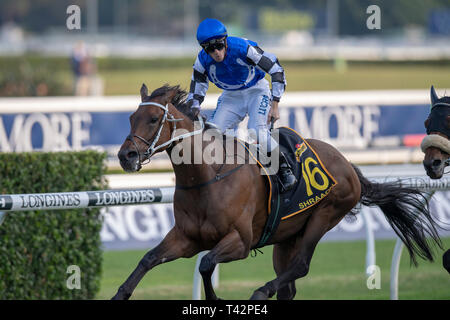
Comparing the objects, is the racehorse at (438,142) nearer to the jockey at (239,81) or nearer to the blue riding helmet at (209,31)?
the jockey at (239,81)

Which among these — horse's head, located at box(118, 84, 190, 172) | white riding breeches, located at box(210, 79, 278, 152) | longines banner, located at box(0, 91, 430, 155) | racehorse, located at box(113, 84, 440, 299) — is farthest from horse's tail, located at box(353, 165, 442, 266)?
longines banner, located at box(0, 91, 430, 155)

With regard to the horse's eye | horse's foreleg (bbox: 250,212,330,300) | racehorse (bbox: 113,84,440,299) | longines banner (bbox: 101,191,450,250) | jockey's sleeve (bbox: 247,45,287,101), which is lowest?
longines banner (bbox: 101,191,450,250)

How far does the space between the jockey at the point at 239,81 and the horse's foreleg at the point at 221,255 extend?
0.58 metres

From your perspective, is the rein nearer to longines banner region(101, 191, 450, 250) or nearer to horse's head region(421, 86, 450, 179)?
horse's head region(421, 86, 450, 179)

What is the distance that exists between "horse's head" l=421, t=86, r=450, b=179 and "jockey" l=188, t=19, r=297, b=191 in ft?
2.66

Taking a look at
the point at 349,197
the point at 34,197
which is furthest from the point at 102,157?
the point at 349,197

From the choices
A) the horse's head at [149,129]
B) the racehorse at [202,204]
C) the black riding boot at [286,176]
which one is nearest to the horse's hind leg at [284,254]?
the racehorse at [202,204]

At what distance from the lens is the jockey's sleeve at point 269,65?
435 centimetres

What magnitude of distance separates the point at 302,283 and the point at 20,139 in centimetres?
495

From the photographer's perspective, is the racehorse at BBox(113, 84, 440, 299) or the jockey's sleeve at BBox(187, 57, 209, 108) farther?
the jockey's sleeve at BBox(187, 57, 209, 108)

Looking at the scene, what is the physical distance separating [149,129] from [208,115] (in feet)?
18.9

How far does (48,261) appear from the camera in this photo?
17.6 feet

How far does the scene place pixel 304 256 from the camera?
4.55 metres

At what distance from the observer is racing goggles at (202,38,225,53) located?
4.20 meters
